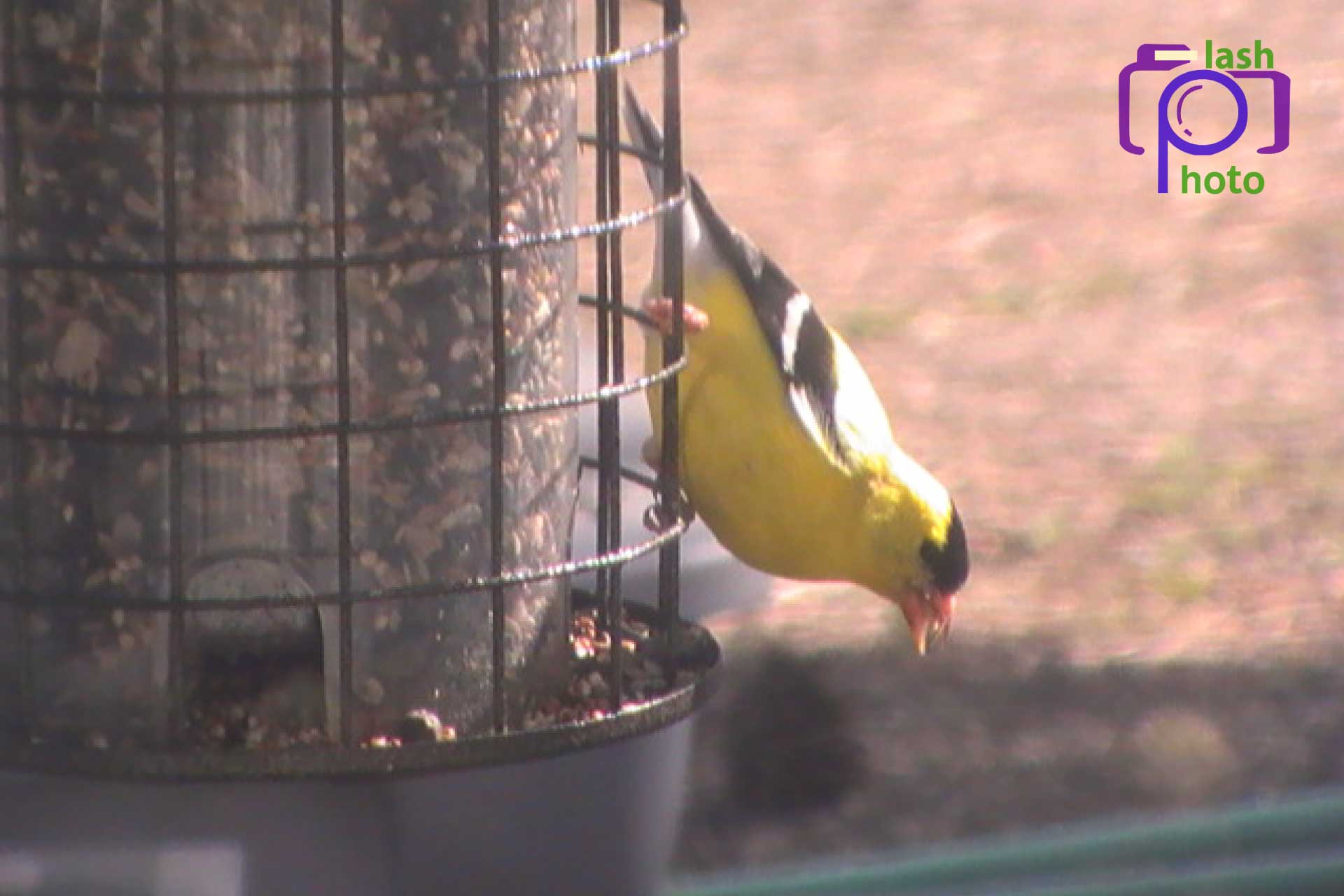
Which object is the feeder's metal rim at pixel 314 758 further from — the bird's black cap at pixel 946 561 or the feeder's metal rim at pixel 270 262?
the bird's black cap at pixel 946 561

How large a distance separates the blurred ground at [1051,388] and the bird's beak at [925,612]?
2.64 ft

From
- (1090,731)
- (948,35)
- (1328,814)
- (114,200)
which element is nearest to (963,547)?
(1090,731)

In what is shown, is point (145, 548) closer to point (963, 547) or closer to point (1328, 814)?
point (1328, 814)

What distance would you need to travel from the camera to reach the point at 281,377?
2260 millimetres

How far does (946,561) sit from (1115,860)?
1.51m

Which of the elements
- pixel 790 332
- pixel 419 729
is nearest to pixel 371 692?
pixel 419 729

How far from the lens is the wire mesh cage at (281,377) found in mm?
2186

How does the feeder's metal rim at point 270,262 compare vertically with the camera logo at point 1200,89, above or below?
above

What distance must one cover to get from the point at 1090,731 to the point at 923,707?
0.34 m

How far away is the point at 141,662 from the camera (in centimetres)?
232

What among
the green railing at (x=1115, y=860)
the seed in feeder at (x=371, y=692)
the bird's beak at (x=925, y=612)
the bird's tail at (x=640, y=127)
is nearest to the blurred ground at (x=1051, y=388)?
the bird's beak at (x=925, y=612)

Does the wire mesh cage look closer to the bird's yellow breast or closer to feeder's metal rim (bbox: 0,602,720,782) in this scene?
feeder's metal rim (bbox: 0,602,720,782)

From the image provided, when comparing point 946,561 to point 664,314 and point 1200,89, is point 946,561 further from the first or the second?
point 1200,89

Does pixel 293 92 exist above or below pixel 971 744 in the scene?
above
